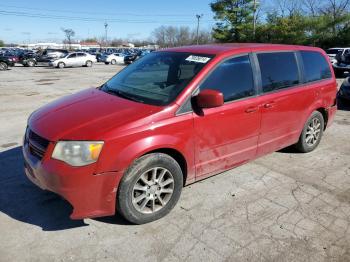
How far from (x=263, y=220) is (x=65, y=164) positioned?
208cm

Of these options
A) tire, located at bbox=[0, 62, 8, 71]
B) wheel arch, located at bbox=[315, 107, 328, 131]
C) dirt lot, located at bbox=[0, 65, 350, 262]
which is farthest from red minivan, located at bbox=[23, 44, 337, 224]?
tire, located at bbox=[0, 62, 8, 71]

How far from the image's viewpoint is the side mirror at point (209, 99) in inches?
140

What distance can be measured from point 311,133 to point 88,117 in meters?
3.75

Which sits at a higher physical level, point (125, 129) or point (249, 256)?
point (125, 129)

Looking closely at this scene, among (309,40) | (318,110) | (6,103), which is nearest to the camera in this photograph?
(318,110)

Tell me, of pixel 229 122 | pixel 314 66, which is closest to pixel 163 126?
pixel 229 122

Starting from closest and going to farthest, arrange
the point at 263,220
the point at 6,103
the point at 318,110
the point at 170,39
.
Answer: the point at 263,220 < the point at 318,110 < the point at 6,103 < the point at 170,39

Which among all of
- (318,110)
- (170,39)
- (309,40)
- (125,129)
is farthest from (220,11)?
(170,39)

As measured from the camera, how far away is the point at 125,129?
3.23 m

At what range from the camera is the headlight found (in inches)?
122

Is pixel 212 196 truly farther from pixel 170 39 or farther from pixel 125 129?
pixel 170 39

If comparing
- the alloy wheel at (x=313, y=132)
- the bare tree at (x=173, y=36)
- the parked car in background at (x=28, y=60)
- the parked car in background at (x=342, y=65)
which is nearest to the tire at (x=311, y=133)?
the alloy wheel at (x=313, y=132)

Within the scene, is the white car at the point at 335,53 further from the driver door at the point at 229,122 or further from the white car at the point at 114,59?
the white car at the point at 114,59

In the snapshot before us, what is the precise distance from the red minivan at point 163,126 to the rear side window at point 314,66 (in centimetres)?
13
